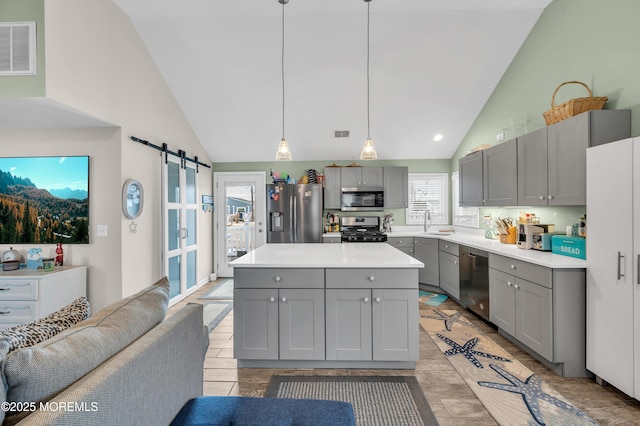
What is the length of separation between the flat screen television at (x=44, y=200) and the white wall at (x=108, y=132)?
9 centimetres

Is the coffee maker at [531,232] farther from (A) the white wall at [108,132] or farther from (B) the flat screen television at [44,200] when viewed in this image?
(B) the flat screen television at [44,200]

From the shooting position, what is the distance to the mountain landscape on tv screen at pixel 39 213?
124 inches

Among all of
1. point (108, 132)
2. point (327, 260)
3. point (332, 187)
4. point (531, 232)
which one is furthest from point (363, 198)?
point (108, 132)

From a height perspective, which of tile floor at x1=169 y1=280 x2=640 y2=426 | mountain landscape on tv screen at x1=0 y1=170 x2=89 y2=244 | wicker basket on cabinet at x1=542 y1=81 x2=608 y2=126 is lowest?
tile floor at x1=169 y1=280 x2=640 y2=426

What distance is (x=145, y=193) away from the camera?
363cm

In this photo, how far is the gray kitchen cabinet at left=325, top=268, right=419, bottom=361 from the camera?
2.41m

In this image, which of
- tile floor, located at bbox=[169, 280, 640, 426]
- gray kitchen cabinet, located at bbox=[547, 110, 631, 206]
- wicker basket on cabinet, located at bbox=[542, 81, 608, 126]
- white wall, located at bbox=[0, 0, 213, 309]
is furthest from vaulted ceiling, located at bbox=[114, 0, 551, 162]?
tile floor, located at bbox=[169, 280, 640, 426]

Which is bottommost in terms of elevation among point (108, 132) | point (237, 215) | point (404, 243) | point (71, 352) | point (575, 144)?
point (404, 243)

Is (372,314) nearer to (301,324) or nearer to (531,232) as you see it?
(301,324)

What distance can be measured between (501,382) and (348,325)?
1.21 meters

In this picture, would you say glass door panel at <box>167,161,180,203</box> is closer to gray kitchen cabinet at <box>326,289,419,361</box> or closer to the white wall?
the white wall

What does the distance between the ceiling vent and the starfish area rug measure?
4.11 meters

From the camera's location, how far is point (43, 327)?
3.42 ft

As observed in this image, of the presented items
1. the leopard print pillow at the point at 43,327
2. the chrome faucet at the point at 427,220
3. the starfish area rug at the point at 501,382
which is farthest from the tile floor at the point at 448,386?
the chrome faucet at the point at 427,220
